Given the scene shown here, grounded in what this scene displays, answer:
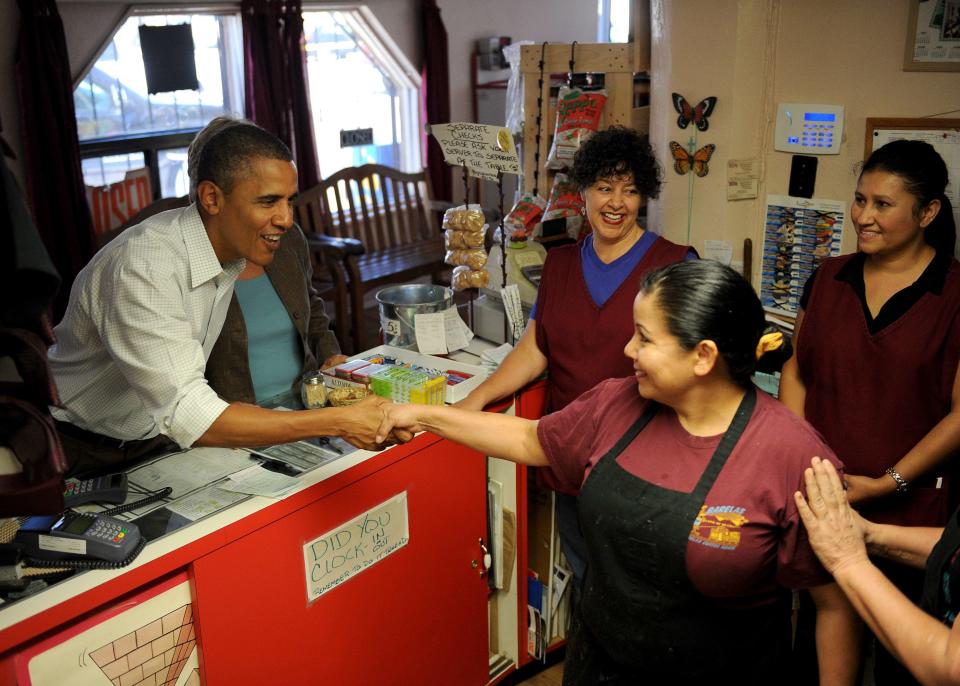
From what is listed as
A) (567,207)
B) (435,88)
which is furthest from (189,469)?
(435,88)

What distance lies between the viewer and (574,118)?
132 inches

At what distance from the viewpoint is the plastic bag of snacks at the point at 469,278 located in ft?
→ 9.62

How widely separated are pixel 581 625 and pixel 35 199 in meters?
3.87

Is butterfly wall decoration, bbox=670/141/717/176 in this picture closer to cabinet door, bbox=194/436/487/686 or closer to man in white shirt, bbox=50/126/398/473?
cabinet door, bbox=194/436/487/686

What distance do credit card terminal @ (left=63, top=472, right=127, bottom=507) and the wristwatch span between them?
1802mm

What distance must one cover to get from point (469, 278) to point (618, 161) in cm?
75

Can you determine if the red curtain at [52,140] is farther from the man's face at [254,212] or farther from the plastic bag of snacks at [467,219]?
the man's face at [254,212]

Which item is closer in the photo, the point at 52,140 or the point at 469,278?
the point at 469,278

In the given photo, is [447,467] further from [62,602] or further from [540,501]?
[62,602]

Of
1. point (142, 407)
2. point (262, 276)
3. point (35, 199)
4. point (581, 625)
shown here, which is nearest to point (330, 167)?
point (35, 199)

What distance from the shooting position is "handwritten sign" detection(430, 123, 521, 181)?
2662mm

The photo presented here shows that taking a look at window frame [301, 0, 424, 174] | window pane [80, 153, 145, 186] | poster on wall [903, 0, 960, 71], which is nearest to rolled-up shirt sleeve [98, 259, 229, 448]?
poster on wall [903, 0, 960, 71]

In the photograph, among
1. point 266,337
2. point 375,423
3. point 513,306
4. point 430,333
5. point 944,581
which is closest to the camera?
point 944,581

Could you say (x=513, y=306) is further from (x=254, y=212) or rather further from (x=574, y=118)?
(x=254, y=212)
